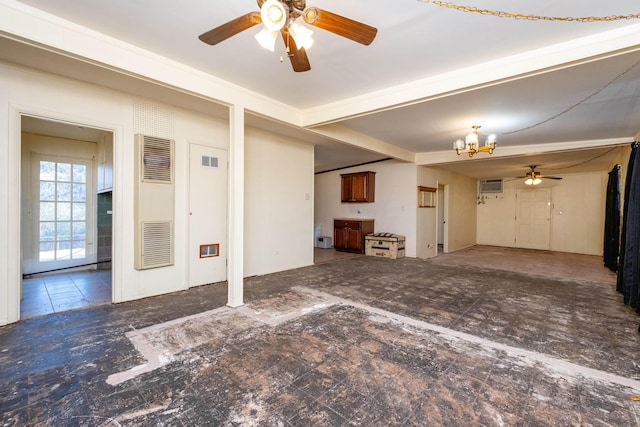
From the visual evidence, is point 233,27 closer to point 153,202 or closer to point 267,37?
point 267,37

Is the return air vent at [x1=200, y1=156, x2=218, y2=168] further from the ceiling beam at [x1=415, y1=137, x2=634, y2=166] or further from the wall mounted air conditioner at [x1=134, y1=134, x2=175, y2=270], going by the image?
the ceiling beam at [x1=415, y1=137, x2=634, y2=166]

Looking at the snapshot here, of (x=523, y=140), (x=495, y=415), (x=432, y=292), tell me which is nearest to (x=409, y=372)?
(x=495, y=415)

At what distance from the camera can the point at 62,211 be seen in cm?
529

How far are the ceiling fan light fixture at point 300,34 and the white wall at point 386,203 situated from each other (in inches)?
237

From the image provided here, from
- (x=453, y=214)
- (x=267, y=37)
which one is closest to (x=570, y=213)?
(x=453, y=214)

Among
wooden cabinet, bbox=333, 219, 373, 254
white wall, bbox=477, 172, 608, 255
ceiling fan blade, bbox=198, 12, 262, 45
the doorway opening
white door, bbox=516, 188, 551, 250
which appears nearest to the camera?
ceiling fan blade, bbox=198, 12, 262, 45

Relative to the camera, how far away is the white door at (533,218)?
9.47 m

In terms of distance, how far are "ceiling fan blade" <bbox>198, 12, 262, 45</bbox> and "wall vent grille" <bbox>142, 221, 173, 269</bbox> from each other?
2634 millimetres

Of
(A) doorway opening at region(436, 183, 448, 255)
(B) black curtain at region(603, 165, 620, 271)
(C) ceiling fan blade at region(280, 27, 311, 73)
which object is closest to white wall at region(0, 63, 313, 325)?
(C) ceiling fan blade at region(280, 27, 311, 73)

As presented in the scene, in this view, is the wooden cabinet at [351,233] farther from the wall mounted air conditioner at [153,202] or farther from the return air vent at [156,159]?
the return air vent at [156,159]

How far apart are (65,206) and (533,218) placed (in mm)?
12658

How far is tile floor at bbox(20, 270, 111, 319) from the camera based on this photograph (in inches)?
133

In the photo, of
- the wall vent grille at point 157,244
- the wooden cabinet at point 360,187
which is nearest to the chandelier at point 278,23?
the wall vent grille at point 157,244

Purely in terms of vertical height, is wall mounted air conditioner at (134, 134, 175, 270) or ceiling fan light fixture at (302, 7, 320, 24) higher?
ceiling fan light fixture at (302, 7, 320, 24)
